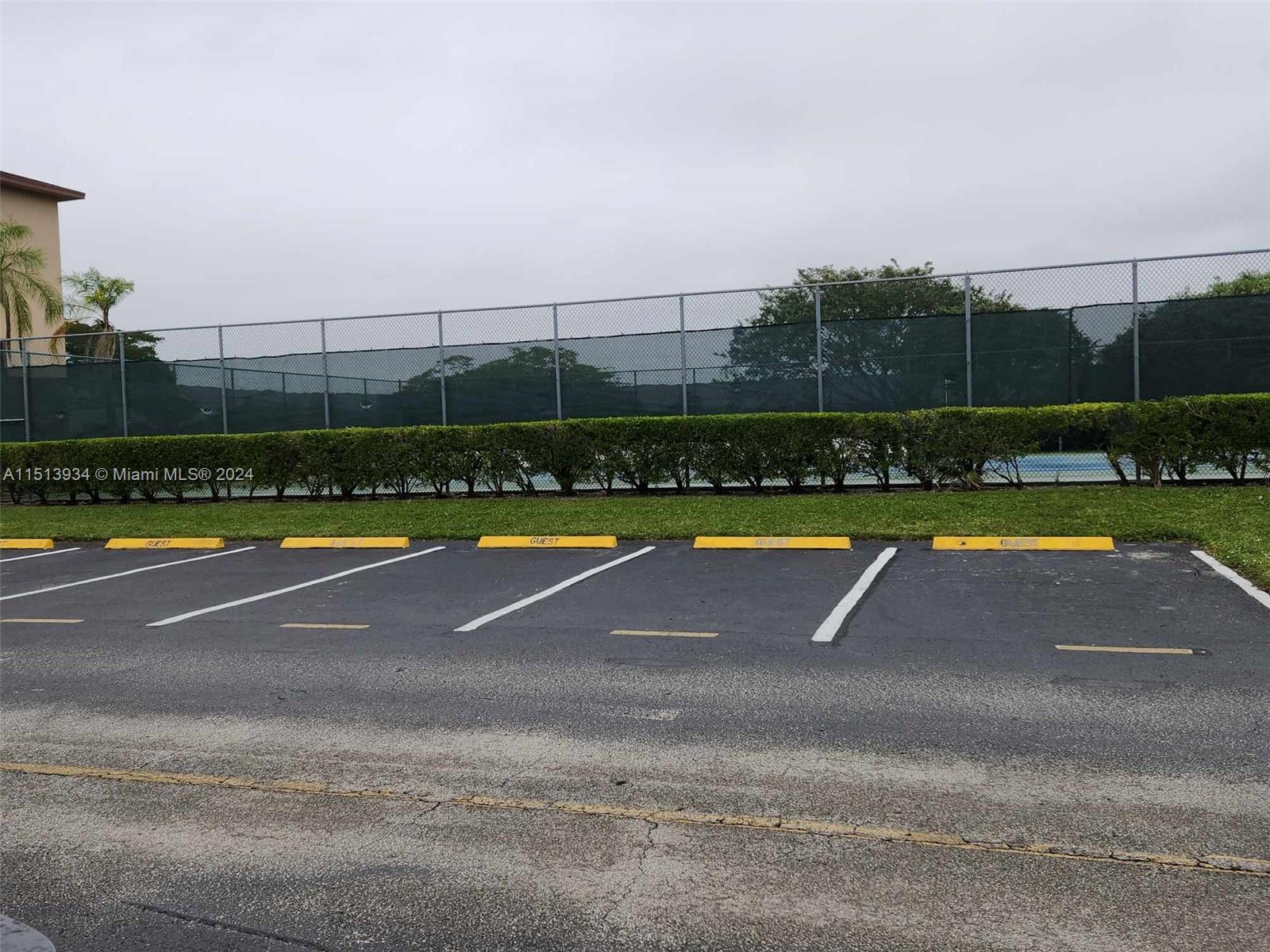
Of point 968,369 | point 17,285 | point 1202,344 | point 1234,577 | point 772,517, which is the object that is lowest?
point 1234,577

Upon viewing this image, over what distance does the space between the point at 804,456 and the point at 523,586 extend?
7121mm

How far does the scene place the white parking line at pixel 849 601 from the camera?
22.2 ft

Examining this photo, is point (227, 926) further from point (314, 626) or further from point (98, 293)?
point (98, 293)

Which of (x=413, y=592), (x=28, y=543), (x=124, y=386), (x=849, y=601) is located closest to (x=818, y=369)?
(x=849, y=601)

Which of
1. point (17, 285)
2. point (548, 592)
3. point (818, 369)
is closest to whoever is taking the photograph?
point (548, 592)

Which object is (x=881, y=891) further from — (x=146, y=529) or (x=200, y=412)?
(x=200, y=412)

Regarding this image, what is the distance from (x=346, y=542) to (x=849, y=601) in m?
7.59

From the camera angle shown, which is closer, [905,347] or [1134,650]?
[1134,650]

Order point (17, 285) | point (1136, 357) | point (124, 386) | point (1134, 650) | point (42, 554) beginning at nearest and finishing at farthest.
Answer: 1. point (1134, 650)
2. point (42, 554)
3. point (1136, 357)
4. point (124, 386)
5. point (17, 285)

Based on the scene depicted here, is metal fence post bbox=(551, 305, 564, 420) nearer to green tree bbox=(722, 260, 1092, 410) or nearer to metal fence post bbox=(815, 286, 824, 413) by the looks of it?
green tree bbox=(722, 260, 1092, 410)

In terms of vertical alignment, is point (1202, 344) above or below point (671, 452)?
above

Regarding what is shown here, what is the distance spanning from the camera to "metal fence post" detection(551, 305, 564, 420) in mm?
17766

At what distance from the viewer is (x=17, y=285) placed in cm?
2705

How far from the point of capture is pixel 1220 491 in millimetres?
12453
